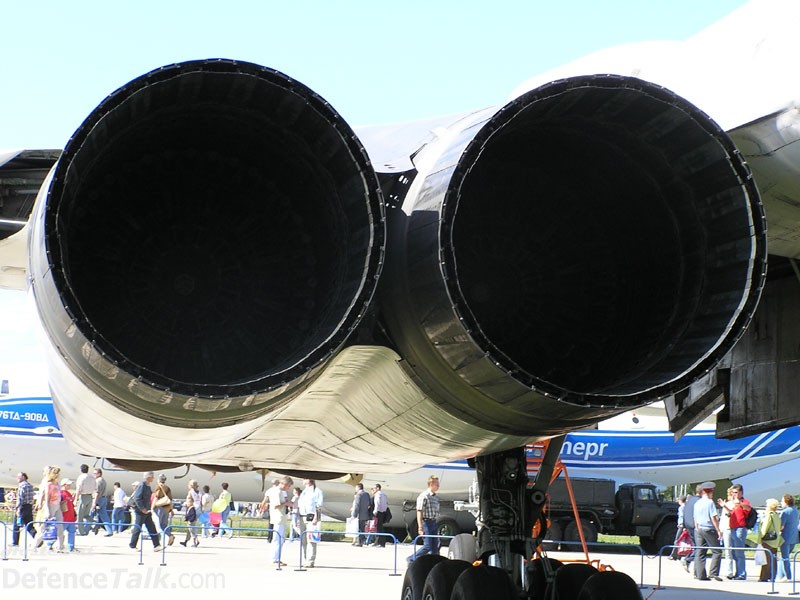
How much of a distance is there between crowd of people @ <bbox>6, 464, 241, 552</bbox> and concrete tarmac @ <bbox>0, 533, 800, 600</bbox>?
427mm

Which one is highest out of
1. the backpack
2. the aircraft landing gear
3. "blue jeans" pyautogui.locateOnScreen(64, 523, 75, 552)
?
the aircraft landing gear

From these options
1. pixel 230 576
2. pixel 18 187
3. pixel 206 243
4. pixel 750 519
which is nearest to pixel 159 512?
pixel 230 576

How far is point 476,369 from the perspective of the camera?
359cm

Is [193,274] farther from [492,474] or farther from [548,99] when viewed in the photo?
[492,474]

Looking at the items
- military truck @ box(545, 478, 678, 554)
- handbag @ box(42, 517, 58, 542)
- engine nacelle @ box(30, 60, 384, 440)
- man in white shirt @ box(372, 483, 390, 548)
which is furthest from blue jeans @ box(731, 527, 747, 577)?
engine nacelle @ box(30, 60, 384, 440)

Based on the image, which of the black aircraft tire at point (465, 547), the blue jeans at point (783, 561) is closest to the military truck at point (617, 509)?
the blue jeans at point (783, 561)

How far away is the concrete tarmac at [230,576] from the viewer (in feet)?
43.1

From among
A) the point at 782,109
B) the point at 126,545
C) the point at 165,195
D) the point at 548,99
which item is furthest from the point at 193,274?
the point at 126,545

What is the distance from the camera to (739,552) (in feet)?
58.7

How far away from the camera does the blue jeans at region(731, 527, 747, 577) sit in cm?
1780

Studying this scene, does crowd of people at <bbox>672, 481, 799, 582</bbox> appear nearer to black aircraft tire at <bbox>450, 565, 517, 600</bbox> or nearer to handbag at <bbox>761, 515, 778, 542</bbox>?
handbag at <bbox>761, 515, 778, 542</bbox>

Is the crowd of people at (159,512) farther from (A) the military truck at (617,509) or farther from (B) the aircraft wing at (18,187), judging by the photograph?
(B) the aircraft wing at (18,187)

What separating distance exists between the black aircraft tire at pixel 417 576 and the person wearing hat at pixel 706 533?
1178cm

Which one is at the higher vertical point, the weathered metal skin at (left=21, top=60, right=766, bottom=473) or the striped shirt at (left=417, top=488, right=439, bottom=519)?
the weathered metal skin at (left=21, top=60, right=766, bottom=473)
